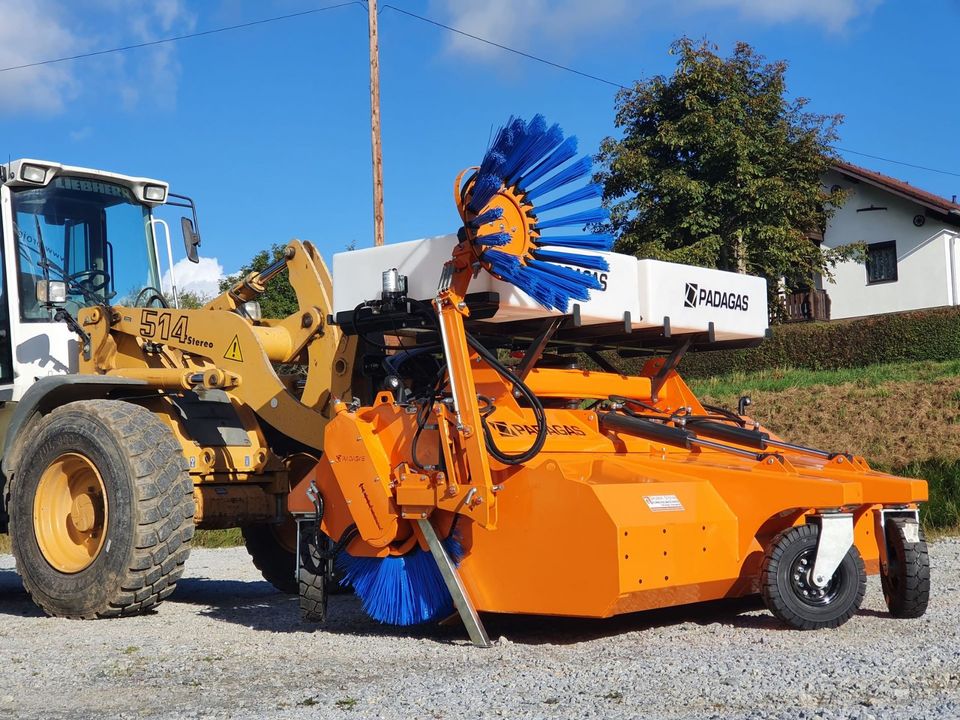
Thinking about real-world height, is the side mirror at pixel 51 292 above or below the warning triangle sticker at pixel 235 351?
above

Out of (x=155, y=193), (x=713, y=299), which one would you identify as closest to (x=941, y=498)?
(x=713, y=299)

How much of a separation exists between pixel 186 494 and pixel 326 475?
980 mm

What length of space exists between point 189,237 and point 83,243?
2.38ft

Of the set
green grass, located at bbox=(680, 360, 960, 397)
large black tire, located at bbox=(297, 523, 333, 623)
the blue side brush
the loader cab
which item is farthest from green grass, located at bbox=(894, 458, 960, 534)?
green grass, located at bbox=(680, 360, 960, 397)

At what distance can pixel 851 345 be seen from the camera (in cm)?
2395

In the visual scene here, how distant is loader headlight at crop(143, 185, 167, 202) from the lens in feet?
28.6

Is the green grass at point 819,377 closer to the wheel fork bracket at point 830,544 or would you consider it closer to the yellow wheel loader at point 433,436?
the yellow wheel loader at point 433,436

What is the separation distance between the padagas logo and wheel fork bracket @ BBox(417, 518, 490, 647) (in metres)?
2.30

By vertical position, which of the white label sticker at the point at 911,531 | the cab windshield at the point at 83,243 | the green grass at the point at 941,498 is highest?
the cab windshield at the point at 83,243

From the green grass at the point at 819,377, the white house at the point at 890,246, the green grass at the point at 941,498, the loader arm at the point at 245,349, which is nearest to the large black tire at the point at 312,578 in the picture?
the loader arm at the point at 245,349

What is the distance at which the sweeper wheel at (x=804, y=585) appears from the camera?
5.41 meters

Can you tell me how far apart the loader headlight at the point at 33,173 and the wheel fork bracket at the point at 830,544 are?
5.51 m

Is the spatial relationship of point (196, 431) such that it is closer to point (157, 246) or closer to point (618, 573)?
point (157, 246)

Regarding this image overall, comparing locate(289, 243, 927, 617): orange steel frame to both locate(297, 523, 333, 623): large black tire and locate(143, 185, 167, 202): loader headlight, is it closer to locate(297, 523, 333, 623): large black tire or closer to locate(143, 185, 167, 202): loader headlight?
locate(297, 523, 333, 623): large black tire
